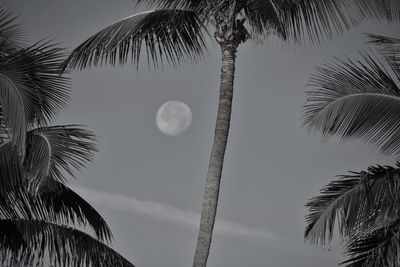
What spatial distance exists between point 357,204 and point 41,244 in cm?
582

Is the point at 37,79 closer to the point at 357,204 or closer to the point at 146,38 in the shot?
the point at 146,38

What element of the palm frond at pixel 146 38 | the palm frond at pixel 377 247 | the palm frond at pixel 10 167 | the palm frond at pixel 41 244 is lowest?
the palm frond at pixel 41 244

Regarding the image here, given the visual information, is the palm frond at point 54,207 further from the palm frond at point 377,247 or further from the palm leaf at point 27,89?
the palm frond at point 377,247

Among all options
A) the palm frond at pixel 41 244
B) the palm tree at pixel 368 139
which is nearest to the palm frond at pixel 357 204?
the palm tree at pixel 368 139

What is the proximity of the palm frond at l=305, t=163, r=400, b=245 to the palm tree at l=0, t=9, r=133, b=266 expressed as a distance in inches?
154

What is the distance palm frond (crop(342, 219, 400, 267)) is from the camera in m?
Answer: 10.7

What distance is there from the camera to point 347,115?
12.5 m

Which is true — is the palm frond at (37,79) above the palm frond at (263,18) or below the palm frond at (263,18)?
below

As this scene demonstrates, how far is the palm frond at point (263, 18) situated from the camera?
10.8 metres

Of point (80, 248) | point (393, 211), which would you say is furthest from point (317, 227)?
point (80, 248)

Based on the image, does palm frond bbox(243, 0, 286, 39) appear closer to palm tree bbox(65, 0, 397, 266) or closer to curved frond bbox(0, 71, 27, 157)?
palm tree bbox(65, 0, 397, 266)

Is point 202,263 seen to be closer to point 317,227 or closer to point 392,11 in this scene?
point 317,227

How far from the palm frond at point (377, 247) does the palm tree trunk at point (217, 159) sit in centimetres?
294

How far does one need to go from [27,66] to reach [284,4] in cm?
433
